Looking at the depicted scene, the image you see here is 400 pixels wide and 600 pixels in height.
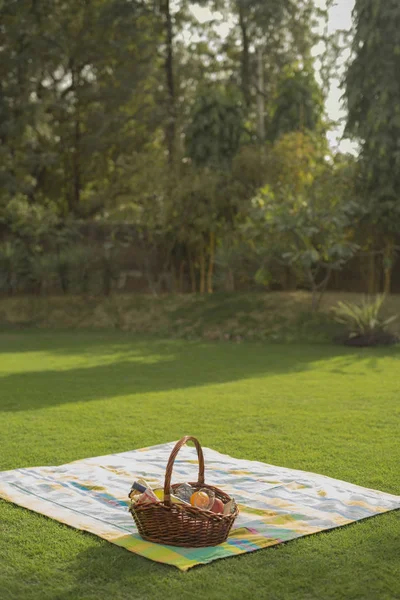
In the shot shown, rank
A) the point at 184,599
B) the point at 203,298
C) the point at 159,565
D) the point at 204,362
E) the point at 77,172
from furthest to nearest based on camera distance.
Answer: the point at 77,172 → the point at 203,298 → the point at 204,362 → the point at 159,565 → the point at 184,599

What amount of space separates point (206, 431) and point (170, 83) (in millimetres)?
19656

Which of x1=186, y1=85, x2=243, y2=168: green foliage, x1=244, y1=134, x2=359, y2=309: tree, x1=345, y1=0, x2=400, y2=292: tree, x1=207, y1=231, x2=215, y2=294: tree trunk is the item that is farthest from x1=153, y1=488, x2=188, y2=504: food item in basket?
x1=186, y1=85, x2=243, y2=168: green foliage

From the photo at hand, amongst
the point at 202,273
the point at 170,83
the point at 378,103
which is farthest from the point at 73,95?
the point at 378,103

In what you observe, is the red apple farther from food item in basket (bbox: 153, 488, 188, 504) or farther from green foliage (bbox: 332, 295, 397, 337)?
green foliage (bbox: 332, 295, 397, 337)

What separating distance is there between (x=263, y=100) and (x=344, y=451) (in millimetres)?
20760

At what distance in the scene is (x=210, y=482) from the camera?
5582mm

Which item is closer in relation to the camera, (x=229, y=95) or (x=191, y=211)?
(x=191, y=211)

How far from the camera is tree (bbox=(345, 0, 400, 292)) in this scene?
16844 millimetres

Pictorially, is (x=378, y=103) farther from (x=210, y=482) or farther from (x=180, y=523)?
(x=180, y=523)

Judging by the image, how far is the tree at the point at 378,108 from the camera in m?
16.8

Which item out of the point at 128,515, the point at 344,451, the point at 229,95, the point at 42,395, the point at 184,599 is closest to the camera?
the point at 184,599

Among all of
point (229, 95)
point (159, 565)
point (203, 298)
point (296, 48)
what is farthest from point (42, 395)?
point (296, 48)

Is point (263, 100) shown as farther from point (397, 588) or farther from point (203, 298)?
point (397, 588)

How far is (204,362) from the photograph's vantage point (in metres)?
13.0
